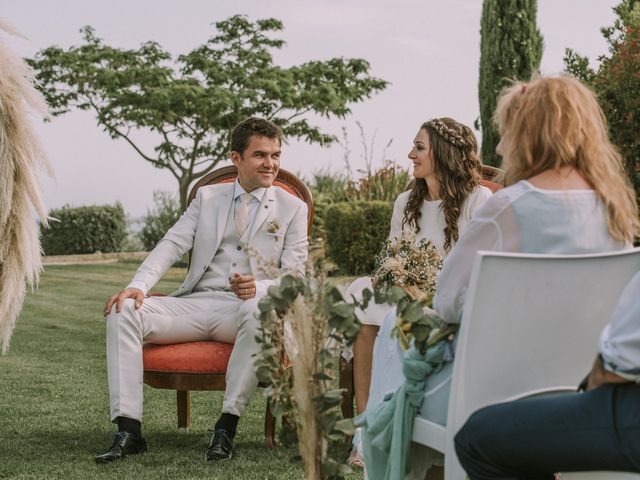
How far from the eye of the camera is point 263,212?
175 inches

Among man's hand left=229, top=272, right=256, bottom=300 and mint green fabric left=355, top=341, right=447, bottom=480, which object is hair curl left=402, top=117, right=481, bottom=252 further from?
mint green fabric left=355, top=341, right=447, bottom=480

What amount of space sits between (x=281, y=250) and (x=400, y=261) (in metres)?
1.17

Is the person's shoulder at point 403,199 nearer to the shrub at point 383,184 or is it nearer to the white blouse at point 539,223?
the white blouse at point 539,223

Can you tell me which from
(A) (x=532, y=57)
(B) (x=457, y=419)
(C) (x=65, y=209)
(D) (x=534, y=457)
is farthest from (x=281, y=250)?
(C) (x=65, y=209)

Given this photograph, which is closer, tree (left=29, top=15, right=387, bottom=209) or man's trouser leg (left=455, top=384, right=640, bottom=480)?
man's trouser leg (left=455, top=384, right=640, bottom=480)

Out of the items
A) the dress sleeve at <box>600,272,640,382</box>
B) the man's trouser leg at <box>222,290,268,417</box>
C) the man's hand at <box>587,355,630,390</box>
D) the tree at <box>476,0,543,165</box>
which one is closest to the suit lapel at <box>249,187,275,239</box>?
the man's trouser leg at <box>222,290,268,417</box>

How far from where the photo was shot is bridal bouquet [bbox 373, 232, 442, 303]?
131 inches

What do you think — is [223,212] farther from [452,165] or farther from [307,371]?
[307,371]

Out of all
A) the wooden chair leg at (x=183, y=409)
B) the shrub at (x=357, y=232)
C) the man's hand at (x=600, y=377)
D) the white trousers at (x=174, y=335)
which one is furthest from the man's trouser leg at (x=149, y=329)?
the shrub at (x=357, y=232)

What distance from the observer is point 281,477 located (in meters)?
3.53

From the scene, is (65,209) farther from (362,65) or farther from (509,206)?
(509,206)

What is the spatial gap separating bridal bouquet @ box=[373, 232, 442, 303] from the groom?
57 cm

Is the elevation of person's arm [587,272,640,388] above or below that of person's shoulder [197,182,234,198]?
below

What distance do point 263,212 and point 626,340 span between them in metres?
2.86
